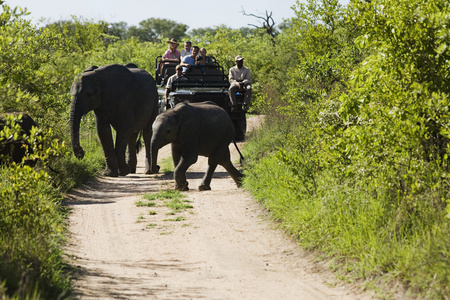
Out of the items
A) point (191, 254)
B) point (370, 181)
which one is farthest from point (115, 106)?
point (370, 181)

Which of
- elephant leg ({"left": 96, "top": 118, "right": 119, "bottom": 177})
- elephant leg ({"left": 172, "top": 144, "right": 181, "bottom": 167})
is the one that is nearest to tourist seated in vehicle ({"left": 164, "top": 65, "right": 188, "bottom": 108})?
elephant leg ({"left": 96, "top": 118, "right": 119, "bottom": 177})

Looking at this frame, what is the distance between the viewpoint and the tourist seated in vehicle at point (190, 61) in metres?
18.5

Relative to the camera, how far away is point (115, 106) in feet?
52.3

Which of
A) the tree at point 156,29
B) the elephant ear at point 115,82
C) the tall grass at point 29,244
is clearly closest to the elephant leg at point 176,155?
the elephant ear at point 115,82

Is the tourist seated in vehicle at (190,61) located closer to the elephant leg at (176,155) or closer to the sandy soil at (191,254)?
the elephant leg at (176,155)

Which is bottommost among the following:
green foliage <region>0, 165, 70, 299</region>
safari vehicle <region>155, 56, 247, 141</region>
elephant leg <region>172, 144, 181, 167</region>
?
elephant leg <region>172, 144, 181, 167</region>

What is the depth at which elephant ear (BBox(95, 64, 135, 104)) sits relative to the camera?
15.7 metres

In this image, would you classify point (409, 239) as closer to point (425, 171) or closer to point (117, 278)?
point (425, 171)

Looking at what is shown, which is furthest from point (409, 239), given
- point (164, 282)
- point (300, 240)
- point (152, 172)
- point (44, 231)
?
point (152, 172)

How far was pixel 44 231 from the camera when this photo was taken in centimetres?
780

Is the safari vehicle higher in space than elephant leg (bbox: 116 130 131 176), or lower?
higher

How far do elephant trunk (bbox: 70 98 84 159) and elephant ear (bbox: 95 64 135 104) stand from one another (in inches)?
34.0

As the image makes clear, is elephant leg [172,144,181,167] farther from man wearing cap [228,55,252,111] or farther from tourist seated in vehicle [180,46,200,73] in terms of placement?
tourist seated in vehicle [180,46,200,73]

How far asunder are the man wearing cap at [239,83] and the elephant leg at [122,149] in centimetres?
299
